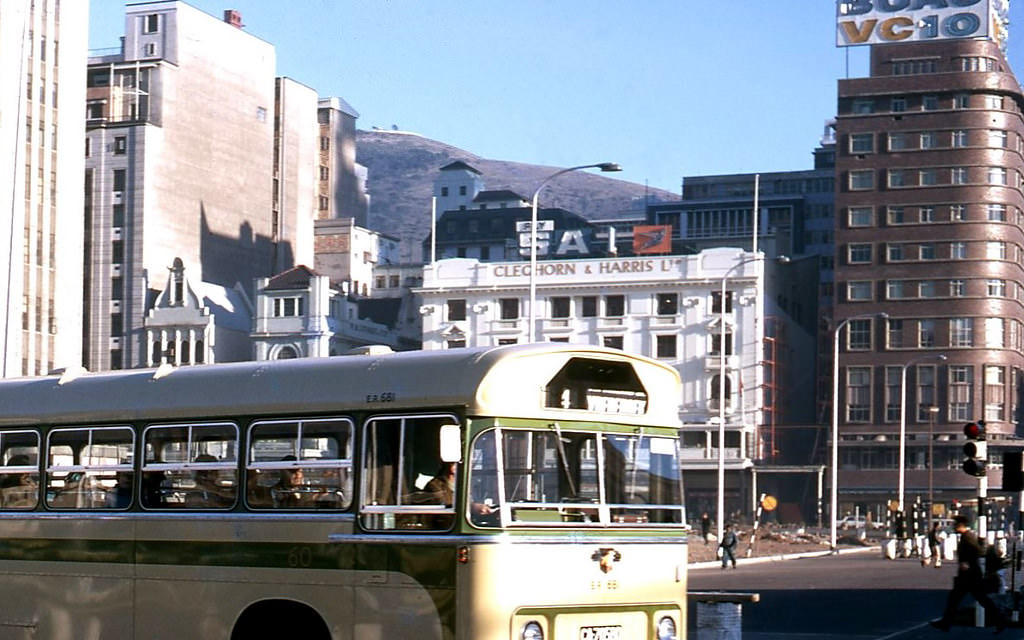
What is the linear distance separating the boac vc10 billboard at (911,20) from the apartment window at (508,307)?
33.1 meters

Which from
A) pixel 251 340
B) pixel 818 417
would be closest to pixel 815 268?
pixel 818 417

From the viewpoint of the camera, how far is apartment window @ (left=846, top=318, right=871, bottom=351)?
127375 millimetres

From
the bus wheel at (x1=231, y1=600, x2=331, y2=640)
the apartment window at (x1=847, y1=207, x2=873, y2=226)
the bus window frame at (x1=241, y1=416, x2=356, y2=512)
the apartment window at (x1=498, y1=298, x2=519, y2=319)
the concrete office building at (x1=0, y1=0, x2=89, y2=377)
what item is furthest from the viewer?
the apartment window at (x1=847, y1=207, x2=873, y2=226)

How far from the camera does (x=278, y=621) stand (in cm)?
1357

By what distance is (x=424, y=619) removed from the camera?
1257cm

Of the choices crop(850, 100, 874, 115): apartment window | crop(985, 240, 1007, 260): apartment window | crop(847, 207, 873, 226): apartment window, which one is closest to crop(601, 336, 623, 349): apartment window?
crop(847, 207, 873, 226): apartment window

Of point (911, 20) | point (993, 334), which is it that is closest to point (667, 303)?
point (993, 334)

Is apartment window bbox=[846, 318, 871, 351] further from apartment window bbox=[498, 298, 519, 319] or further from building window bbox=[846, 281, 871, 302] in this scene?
apartment window bbox=[498, 298, 519, 319]

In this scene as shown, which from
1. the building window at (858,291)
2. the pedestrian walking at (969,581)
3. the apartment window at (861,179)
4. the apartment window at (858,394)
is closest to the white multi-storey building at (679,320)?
the apartment window at (858,394)

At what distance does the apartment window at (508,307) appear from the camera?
118750mm

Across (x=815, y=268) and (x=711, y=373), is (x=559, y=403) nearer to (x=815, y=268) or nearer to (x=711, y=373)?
(x=711, y=373)

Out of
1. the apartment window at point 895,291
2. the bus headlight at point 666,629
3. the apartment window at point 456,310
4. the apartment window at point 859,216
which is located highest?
the apartment window at point 859,216

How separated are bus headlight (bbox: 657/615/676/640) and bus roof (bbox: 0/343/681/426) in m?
1.53

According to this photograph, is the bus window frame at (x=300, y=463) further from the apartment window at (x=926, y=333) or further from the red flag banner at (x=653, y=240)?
the apartment window at (x=926, y=333)
